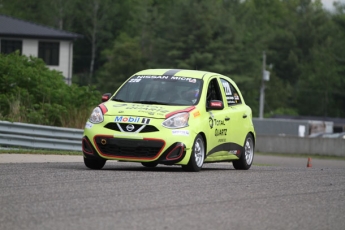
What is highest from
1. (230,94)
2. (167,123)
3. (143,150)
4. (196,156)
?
(230,94)

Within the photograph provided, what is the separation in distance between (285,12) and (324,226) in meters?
124

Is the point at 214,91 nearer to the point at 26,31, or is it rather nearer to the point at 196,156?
the point at 196,156

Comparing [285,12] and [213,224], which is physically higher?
[285,12]

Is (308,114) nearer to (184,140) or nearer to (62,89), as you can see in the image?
(62,89)

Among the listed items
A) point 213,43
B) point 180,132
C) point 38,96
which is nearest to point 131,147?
point 180,132

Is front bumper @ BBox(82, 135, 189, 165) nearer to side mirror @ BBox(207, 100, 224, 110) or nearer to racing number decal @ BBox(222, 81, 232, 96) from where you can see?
side mirror @ BBox(207, 100, 224, 110)

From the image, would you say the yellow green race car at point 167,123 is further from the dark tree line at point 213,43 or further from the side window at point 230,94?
the dark tree line at point 213,43

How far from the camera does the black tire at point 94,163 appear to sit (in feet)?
46.5

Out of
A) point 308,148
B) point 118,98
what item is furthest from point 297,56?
point 118,98

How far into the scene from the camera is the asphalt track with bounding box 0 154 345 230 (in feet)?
27.4

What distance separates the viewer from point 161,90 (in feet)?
48.7

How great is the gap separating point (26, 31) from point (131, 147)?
51.7m

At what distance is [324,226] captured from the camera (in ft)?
28.3

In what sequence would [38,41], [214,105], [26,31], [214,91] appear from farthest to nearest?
[38,41] < [26,31] < [214,91] < [214,105]
